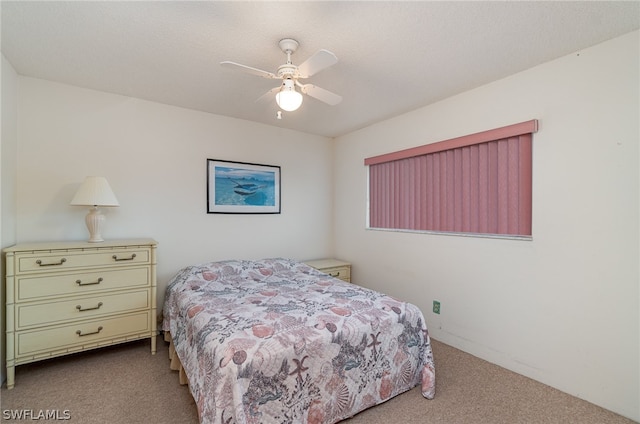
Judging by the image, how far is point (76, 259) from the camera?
2186 millimetres

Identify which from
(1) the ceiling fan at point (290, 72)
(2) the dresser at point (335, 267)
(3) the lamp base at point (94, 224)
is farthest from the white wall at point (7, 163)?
(2) the dresser at point (335, 267)

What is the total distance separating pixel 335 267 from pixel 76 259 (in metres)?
2.48

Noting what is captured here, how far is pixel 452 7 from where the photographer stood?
1546mm

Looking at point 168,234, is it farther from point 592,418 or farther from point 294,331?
point 592,418

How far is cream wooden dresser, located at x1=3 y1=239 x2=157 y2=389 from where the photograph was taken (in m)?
2.00

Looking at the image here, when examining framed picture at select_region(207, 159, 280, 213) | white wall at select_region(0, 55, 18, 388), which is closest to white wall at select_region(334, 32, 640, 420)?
framed picture at select_region(207, 159, 280, 213)

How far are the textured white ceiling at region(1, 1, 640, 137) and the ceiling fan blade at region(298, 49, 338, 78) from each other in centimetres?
25

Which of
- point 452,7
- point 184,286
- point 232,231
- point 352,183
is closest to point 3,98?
point 184,286

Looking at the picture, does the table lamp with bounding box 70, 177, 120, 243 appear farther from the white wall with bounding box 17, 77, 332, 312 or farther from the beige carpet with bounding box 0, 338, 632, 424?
the beige carpet with bounding box 0, 338, 632, 424

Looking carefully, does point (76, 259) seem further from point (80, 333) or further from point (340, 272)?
point (340, 272)

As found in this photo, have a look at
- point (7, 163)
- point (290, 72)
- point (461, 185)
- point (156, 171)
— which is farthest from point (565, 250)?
point (7, 163)

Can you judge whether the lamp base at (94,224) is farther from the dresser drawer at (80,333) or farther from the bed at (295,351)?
the bed at (295,351)

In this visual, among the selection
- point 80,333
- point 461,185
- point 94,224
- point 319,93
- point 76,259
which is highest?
point 319,93

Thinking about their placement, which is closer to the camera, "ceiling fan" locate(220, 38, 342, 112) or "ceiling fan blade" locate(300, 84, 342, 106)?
"ceiling fan" locate(220, 38, 342, 112)
